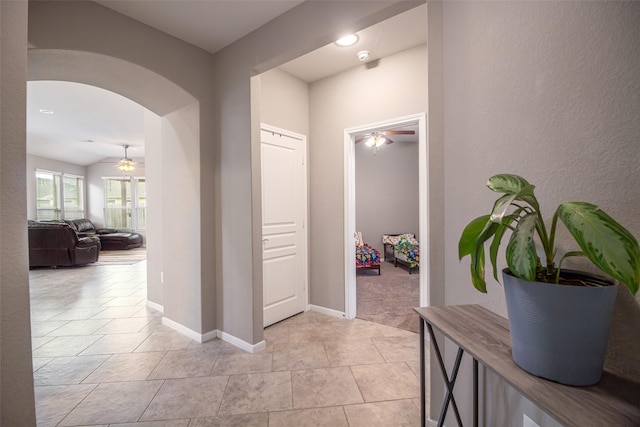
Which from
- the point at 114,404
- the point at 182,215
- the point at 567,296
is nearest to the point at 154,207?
the point at 182,215

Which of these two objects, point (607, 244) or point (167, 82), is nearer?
point (607, 244)

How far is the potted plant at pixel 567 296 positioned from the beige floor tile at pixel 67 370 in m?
2.85

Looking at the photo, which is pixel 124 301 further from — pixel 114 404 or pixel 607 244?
pixel 607 244

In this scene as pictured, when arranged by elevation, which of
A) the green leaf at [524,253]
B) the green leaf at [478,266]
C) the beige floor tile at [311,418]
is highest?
the green leaf at [524,253]

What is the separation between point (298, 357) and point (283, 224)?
4.56 ft

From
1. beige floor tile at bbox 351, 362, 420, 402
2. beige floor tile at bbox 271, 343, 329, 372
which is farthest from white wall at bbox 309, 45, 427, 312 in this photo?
beige floor tile at bbox 351, 362, 420, 402

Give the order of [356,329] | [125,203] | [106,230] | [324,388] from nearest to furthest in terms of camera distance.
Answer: [324,388], [356,329], [106,230], [125,203]

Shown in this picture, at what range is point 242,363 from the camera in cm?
225

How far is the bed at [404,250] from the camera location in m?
5.38

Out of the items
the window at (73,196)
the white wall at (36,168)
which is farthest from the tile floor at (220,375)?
the window at (73,196)

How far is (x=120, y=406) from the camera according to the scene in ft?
5.80

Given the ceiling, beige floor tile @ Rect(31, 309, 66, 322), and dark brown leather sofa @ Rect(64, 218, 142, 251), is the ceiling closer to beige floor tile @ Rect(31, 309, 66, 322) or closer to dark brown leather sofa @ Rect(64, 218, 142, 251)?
beige floor tile @ Rect(31, 309, 66, 322)

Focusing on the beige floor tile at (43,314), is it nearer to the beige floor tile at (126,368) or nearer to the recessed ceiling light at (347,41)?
the beige floor tile at (126,368)

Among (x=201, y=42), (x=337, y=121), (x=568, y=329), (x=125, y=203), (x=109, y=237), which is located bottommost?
(x=109, y=237)
